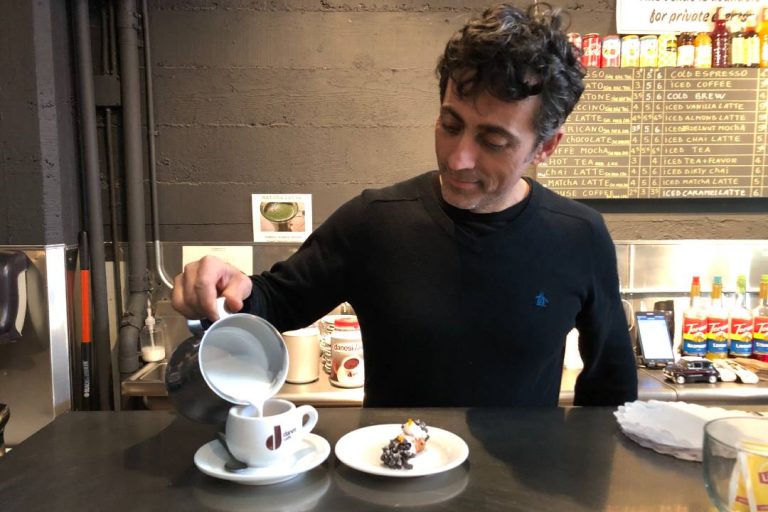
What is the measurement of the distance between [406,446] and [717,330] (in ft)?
6.50

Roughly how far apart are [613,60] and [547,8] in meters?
1.35

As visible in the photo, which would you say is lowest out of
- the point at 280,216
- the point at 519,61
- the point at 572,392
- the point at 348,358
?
the point at 572,392

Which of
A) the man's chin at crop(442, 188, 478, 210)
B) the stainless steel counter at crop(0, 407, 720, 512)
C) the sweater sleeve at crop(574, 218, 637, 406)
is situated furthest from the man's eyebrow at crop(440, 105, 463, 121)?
the stainless steel counter at crop(0, 407, 720, 512)

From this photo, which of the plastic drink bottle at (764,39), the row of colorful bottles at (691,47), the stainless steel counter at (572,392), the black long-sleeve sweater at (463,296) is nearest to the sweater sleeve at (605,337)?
the black long-sleeve sweater at (463,296)

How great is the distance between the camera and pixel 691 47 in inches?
96.0

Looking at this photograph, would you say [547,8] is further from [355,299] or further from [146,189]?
[146,189]

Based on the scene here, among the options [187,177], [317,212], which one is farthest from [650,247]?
[187,177]

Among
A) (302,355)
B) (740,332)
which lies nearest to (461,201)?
(302,355)

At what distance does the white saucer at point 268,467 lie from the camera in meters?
0.79

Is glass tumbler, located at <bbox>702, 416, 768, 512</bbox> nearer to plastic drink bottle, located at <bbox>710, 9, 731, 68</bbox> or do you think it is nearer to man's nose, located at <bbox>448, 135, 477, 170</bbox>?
man's nose, located at <bbox>448, 135, 477, 170</bbox>

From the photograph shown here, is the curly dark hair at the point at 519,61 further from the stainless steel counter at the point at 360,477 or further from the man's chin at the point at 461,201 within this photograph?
the stainless steel counter at the point at 360,477

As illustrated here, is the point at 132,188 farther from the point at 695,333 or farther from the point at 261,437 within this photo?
the point at 695,333

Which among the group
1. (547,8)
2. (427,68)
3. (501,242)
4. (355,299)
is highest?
(427,68)

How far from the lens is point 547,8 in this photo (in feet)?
4.21
